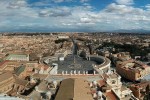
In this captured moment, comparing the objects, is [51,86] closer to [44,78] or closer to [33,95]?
[33,95]

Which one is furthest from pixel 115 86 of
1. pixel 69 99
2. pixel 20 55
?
pixel 20 55

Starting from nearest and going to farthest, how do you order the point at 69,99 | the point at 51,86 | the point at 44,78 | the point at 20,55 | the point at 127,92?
1. the point at 69,99
2. the point at 51,86
3. the point at 127,92
4. the point at 44,78
5. the point at 20,55

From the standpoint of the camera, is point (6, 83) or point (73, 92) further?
point (6, 83)

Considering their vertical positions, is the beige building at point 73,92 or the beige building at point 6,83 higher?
the beige building at point 73,92

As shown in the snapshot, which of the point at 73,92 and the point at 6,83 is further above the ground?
the point at 73,92

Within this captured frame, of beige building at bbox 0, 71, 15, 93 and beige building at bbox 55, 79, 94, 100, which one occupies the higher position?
beige building at bbox 55, 79, 94, 100

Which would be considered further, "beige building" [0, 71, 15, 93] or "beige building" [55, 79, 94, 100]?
"beige building" [0, 71, 15, 93]

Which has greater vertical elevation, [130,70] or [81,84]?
[81,84]

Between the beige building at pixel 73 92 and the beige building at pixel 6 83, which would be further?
the beige building at pixel 6 83

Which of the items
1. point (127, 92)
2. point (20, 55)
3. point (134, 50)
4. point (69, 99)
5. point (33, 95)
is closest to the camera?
point (69, 99)

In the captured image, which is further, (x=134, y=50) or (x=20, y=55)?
(x=134, y=50)
